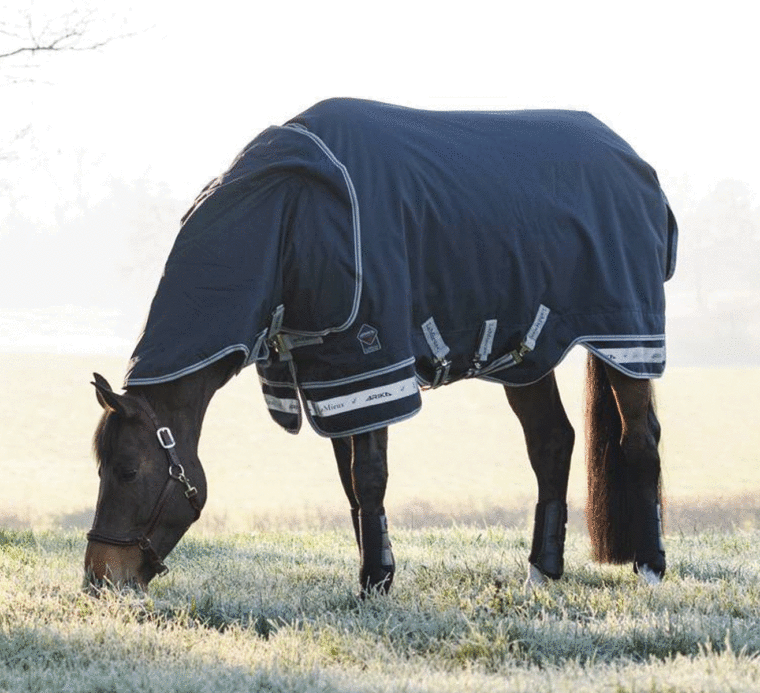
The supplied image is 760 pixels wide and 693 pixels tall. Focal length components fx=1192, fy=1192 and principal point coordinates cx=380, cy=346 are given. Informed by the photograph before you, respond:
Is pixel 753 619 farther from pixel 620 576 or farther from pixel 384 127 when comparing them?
pixel 384 127

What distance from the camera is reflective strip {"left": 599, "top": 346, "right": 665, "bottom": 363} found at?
5.68 metres

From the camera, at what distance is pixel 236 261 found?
15.2 feet

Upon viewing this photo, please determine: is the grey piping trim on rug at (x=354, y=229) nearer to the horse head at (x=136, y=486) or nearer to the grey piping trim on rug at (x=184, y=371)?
the grey piping trim on rug at (x=184, y=371)

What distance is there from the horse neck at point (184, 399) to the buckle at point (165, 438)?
60mm

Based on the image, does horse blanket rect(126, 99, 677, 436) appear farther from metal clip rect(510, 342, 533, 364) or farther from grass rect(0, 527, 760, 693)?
grass rect(0, 527, 760, 693)

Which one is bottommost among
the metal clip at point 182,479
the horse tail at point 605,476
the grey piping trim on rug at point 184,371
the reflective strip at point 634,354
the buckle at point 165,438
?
the horse tail at point 605,476

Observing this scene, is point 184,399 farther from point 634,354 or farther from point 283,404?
point 634,354

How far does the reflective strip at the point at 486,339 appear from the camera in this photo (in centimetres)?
522

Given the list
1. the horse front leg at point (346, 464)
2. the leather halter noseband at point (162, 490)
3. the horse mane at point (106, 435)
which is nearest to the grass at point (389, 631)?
the leather halter noseband at point (162, 490)

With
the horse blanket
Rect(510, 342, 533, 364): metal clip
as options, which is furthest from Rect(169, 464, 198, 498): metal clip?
Rect(510, 342, 533, 364): metal clip

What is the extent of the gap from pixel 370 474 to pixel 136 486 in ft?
3.15

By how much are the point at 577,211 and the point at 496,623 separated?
6.99ft

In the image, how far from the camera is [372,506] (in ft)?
16.0

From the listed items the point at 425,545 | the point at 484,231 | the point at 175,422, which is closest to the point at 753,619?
the point at 484,231
